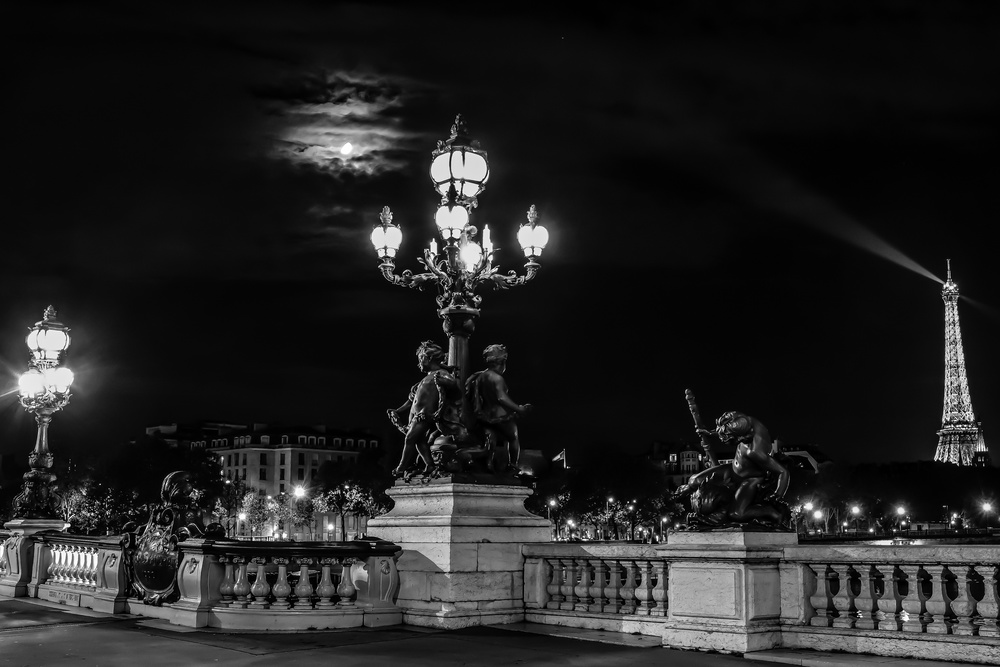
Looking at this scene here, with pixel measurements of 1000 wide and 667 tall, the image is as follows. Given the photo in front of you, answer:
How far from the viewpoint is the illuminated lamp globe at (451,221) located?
1636 cm

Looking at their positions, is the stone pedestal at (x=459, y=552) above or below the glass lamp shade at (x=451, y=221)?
below

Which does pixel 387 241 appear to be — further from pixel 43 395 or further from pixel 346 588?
pixel 43 395

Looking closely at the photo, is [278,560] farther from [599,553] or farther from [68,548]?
[68,548]

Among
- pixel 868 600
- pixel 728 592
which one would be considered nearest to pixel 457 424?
pixel 728 592

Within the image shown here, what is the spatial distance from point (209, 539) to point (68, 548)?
260 inches

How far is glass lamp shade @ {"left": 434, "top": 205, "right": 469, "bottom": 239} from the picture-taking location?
1636 centimetres

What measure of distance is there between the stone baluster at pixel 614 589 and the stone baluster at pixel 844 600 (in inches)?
123

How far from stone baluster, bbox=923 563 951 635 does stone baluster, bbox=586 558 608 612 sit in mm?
4462

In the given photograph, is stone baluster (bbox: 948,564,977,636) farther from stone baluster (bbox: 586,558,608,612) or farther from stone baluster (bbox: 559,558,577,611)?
stone baluster (bbox: 559,558,577,611)

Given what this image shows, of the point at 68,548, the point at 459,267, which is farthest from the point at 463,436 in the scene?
the point at 68,548

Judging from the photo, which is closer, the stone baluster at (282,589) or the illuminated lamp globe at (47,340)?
the stone baluster at (282,589)

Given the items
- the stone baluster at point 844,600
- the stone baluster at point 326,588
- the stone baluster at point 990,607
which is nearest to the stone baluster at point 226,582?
the stone baluster at point 326,588

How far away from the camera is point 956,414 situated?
181500 mm

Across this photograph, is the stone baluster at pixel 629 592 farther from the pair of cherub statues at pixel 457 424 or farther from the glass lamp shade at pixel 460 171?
the glass lamp shade at pixel 460 171
